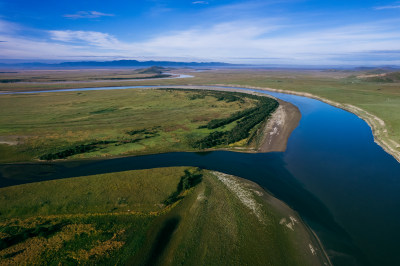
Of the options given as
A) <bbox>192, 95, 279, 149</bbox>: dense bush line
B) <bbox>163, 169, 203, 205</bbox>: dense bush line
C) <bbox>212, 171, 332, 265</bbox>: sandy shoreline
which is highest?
<bbox>192, 95, 279, 149</bbox>: dense bush line

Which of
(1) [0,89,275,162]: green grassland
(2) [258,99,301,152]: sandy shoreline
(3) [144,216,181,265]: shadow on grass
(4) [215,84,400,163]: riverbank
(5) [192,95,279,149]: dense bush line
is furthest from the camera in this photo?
(5) [192,95,279,149]: dense bush line

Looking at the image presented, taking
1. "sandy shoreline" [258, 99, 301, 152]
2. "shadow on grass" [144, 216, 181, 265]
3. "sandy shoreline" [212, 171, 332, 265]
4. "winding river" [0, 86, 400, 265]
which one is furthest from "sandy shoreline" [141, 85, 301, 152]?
"shadow on grass" [144, 216, 181, 265]

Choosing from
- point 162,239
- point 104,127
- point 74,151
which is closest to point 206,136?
point 74,151

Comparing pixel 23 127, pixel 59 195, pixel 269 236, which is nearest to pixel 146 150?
pixel 59 195

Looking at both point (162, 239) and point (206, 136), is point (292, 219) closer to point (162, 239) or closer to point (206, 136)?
point (162, 239)

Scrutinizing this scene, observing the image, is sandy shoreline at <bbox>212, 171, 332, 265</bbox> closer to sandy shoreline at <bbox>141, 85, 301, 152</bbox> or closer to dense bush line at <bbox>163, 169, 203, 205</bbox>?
dense bush line at <bbox>163, 169, 203, 205</bbox>

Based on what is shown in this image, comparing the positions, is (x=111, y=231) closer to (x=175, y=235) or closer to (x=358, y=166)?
(x=175, y=235)
